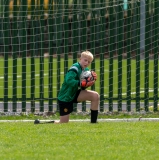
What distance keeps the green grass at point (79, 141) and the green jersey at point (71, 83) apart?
84 centimetres

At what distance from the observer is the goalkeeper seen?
12.0 meters

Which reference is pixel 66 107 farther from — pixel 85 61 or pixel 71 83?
pixel 85 61

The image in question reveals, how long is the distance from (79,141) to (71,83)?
2.59 meters

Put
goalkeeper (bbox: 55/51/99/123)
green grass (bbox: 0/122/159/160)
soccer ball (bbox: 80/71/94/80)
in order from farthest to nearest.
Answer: goalkeeper (bbox: 55/51/99/123), soccer ball (bbox: 80/71/94/80), green grass (bbox: 0/122/159/160)

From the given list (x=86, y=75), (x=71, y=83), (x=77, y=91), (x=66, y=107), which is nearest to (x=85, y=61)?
(x=86, y=75)

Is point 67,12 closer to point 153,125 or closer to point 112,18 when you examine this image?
point 112,18

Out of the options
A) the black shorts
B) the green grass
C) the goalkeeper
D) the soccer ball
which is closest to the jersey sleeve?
the goalkeeper

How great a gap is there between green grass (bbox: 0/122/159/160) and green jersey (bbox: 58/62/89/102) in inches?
33.1

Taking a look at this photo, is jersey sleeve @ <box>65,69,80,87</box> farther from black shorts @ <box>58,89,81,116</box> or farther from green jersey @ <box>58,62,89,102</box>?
black shorts @ <box>58,89,81,116</box>

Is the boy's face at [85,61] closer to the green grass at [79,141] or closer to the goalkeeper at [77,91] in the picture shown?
the goalkeeper at [77,91]

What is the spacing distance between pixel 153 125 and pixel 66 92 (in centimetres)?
163

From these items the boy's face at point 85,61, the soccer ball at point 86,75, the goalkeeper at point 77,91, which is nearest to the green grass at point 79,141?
the goalkeeper at point 77,91

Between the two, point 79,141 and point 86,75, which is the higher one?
point 86,75

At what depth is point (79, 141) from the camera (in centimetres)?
952
